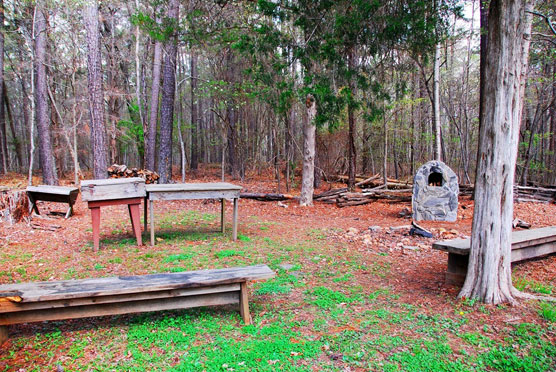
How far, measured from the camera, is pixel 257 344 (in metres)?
2.59

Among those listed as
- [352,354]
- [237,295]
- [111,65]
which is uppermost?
[111,65]

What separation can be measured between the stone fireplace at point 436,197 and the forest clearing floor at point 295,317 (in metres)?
2.24

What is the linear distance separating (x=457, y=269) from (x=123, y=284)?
361cm

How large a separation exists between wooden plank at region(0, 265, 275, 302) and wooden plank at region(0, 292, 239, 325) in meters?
0.17

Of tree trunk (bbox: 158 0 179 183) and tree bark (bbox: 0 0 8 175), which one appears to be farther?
tree bark (bbox: 0 0 8 175)

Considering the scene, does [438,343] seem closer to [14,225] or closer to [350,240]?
[350,240]

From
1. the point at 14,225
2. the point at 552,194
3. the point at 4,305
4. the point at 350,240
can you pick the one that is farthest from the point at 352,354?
the point at 552,194

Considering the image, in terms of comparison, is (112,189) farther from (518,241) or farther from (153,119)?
(153,119)

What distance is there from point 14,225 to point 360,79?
24.2 feet

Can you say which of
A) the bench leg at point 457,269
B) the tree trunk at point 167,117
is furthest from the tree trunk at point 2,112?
the bench leg at point 457,269

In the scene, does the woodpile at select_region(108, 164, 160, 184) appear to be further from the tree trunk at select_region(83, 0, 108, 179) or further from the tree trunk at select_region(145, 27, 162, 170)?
the tree trunk at select_region(83, 0, 108, 179)

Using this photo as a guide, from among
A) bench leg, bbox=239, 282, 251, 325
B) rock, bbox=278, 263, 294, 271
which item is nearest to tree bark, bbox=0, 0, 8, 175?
rock, bbox=278, 263, 294, 271

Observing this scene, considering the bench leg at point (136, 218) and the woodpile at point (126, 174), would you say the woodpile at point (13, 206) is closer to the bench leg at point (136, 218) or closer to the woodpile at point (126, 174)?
the bench leg at point (136, 218)

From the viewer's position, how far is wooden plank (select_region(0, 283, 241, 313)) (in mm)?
2452
